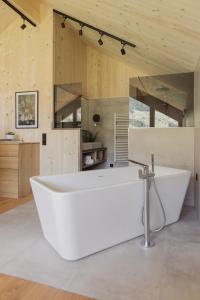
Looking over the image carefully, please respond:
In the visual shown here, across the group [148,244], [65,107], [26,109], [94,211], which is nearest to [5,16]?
[26,109]

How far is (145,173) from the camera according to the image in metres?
2.33

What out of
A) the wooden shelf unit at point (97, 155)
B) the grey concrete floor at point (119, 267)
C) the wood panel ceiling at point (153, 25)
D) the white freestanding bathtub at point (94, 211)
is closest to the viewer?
the grey concrete floor at point (119, 267)

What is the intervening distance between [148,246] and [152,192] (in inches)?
23.1

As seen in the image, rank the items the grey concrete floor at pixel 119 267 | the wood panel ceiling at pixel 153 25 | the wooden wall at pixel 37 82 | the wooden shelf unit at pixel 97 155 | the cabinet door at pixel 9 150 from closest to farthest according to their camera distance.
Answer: the grey concrete floor at pixel 119 267, the wood panel ceiling at pixel 153 25, the cabinet door at pixel 9 150, the wooden wall at pixel 37 82, the wooden shelf unit at pixel 97 155

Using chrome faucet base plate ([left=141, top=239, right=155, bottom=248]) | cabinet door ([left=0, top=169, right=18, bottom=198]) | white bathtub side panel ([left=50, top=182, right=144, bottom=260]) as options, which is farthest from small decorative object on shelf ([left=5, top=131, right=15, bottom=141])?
chrome faucet base plate ([left=141, top=239, right=155, bottom=248])

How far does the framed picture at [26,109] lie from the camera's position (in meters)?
4.22

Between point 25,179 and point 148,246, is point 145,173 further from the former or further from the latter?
point 25,179

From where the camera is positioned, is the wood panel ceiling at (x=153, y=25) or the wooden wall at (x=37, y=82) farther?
the wooden wall at (x=37, y=82)

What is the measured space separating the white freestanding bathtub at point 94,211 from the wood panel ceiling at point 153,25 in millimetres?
1630

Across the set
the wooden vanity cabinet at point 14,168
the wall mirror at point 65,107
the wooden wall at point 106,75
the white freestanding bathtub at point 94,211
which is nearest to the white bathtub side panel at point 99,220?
the white freestanding bathtub at point 94,211

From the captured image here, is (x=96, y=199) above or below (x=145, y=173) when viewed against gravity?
below

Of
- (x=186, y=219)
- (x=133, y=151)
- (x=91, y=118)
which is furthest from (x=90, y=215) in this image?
(x=91, y=118)

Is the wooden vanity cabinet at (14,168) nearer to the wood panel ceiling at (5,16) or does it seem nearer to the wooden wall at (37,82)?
the wooden wall at (37,82)

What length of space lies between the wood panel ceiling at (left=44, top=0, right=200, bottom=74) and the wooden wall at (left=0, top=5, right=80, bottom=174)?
0.70 metres
